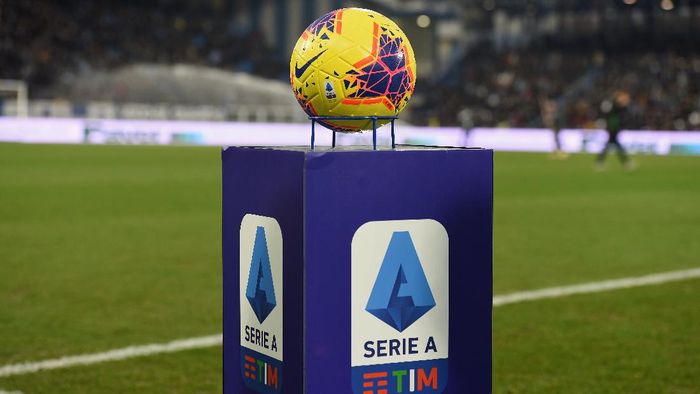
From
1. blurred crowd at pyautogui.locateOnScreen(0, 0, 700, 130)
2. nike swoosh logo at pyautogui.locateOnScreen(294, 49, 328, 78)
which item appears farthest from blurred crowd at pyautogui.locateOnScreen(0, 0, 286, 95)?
nike swoosh logo at pyautogui.locateOnScreen(294, 49, 328, 78)

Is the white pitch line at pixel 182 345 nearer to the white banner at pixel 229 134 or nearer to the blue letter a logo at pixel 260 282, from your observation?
the blue letter a logo at pixel 260 282

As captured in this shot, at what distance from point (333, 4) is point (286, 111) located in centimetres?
1223

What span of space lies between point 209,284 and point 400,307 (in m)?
5.29

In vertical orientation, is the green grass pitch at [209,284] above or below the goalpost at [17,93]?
below

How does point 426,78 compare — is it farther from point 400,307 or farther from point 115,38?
point 400,307

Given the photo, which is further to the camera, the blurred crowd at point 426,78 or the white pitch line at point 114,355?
the blurred crowd at point 426,78

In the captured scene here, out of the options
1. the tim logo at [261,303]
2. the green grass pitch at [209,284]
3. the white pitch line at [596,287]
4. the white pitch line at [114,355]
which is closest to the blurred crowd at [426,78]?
the green grass pitch at [209,284]

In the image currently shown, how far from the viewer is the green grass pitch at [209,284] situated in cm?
573

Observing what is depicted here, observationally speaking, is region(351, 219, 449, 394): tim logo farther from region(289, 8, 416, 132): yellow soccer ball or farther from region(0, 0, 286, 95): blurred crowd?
region(0, 0, 286, 95): blurred crowd

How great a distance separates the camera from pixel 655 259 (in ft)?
Result: 34.2

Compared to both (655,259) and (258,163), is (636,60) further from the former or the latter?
(258,163)

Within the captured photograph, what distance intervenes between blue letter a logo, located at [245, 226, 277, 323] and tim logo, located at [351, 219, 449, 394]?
34 centimetres

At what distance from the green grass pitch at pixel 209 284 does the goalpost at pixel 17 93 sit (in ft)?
71.8

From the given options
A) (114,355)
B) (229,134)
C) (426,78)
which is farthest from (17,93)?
(114,355)
